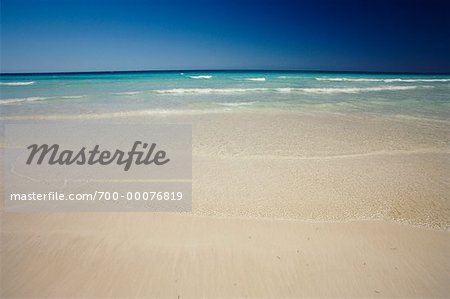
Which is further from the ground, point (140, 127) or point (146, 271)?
point (140, 127)

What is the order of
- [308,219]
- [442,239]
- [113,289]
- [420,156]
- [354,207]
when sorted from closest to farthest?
[113,289] < [442,239] < [308,219] < [354,207] < [420,156]

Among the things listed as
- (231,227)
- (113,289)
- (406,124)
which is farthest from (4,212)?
(406,124)

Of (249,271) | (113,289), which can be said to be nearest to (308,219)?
(249,271)

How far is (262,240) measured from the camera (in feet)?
10.4

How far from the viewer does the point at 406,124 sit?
889 centimetres

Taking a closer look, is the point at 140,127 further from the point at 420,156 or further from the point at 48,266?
the point at 420,156

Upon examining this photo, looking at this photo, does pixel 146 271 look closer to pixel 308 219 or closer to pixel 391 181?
pixel 308 219

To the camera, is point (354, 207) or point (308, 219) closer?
point (308, 219)

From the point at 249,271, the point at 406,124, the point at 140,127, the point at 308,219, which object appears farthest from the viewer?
the point at 406,124

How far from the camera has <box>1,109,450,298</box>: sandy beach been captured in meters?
2.63

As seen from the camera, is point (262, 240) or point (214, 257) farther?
point (262, 240)

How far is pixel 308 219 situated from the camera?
11.7ft

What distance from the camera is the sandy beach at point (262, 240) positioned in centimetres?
263

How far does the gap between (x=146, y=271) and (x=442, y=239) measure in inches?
125
